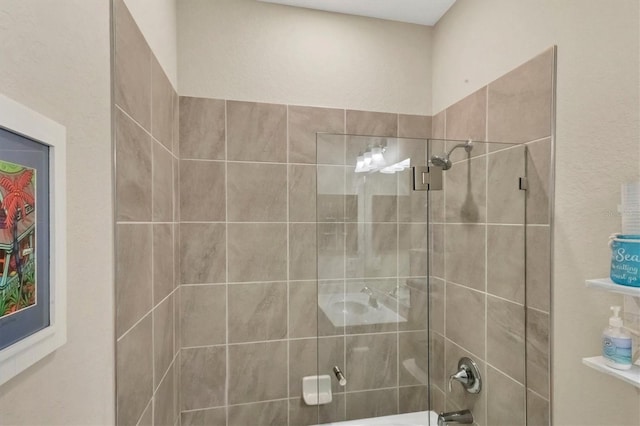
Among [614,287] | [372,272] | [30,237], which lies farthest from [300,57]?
[614,287]

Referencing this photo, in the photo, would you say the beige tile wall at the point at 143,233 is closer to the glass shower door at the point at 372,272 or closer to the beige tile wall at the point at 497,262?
the glass shower door at the point at 372,272

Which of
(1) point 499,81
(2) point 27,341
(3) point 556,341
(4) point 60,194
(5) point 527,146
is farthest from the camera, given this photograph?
(1) point 499,81

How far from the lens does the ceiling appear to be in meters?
1.66

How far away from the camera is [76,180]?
71 centimetres

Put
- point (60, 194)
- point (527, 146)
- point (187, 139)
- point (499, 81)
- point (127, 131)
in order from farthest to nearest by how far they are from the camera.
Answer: point (187, 139) < point (499, 81) < point (527, 146) < point (127, 131) < point (60, 194)

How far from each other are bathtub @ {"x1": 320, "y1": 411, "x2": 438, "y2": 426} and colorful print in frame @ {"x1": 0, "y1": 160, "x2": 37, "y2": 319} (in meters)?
1.26

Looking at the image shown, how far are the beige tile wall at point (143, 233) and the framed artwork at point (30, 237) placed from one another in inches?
10.5

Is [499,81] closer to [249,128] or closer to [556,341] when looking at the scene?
[556,341]

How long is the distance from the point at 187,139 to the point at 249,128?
0.31 metres

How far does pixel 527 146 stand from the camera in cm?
125

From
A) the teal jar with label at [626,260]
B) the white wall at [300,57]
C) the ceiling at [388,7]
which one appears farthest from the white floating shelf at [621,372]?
the ceiling at [388,7]

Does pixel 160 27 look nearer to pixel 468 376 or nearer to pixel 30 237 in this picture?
pixel 30 237

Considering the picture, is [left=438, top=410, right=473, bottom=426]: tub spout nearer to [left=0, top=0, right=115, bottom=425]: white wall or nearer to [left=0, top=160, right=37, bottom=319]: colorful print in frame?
[left=0, top=0, right=115, bottom=425]: white wall

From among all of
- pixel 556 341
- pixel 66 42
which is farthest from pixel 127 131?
pixel 556 341
